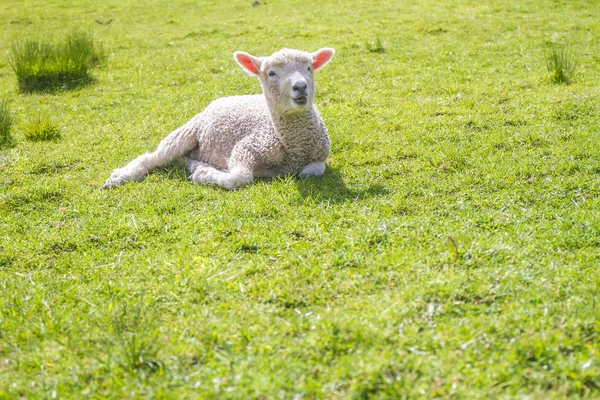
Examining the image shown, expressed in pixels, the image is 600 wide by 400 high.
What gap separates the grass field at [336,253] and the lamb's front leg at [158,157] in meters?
0.19

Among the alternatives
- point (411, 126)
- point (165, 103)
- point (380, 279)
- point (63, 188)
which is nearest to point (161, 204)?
point (63, 188)

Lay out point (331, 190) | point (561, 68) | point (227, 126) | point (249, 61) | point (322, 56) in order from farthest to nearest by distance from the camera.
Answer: point (561, 68) → point (227, 126) → point (322, 56) → point (249, 61) → point (331, 190)

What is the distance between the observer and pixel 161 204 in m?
6.07

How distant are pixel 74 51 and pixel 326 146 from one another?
6.83 meters

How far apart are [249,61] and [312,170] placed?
4.68 feet

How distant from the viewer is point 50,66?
1096cm

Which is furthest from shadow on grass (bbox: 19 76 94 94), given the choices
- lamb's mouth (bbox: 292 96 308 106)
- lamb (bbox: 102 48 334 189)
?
lamb's mouth (bbox: 292 96 308 106)

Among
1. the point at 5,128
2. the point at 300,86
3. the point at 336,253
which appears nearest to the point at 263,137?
the point at 300,86

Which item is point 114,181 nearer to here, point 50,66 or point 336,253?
point 336,253

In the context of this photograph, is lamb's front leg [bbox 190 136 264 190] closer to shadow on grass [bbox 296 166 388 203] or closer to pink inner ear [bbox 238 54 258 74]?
shadow on grass [bbox 296 166 388 203]

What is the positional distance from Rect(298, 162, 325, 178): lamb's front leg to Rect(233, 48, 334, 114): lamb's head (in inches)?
23.8

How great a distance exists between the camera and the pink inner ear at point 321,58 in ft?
22.6

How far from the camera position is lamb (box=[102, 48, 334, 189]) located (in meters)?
6.43

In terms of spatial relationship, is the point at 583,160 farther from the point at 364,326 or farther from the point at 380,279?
the point at 364,326
